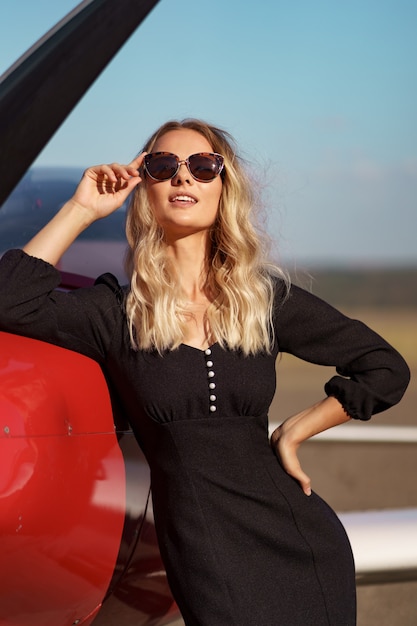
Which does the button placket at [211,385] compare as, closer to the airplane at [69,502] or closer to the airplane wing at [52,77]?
the airplane at [69,502]

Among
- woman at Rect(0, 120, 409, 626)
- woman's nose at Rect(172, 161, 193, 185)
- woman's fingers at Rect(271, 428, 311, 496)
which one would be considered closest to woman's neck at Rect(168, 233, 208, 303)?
woman at Rect(0, 120, 409, 626)

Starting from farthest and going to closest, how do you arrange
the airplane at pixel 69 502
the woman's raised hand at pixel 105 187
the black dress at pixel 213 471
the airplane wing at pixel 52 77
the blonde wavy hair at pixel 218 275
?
the airplane wing at pixel 52 77, the woman's raised hand at pixel 105 187, the blonde wavy hair at pixel 218 275, the black dress at pixel 213 471, the airplane at pixel 69 502

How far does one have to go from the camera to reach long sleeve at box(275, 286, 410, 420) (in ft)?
7.27

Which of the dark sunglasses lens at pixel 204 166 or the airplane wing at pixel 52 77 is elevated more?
the airplane wing at pixel 52 77

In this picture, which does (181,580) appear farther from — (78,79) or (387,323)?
(387,323)

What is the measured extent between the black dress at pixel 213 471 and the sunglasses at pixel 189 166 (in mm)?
331

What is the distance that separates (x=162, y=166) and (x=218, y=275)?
0.31 meters

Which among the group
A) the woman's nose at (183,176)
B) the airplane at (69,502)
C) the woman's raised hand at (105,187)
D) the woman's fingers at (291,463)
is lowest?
the airplane at (69,502)

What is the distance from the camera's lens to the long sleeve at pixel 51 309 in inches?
79.8

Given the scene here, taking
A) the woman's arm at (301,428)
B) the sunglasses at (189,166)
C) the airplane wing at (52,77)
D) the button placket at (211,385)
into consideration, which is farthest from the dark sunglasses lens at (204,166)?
the airplane wing at (52,77)

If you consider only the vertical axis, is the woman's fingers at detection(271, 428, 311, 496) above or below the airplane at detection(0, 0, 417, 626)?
above

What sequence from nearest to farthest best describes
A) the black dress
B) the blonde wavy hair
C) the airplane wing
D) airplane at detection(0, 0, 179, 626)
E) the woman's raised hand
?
airplane at detection(0, 0, 179, 626) → the black dress → the blonde wavy hair → the woman's raised hand → the airplane wing

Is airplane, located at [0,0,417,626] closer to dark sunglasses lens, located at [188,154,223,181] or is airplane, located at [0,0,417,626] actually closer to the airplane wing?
the airplane wing

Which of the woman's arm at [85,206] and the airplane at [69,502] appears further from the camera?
the woman's arm at [85,206]
